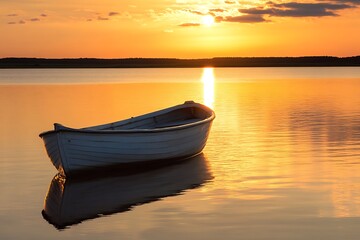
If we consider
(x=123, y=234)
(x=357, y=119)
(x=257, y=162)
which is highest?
(x=123, y=234)

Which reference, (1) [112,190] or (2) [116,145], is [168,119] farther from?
(1) [112,190]

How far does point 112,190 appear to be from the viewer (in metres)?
16.8

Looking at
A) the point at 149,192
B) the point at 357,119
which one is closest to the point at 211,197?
the point at 149,192

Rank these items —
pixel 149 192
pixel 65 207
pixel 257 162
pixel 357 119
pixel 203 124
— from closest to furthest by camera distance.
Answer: pixel 65 207 < pixel 149 192 < pixel 257 162 < pixel 203 124 < pixel 357 119

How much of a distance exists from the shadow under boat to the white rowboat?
0.36m

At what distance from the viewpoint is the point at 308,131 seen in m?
28.7

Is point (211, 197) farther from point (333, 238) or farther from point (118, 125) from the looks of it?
point (118, 125)

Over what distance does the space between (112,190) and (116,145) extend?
1.93 m

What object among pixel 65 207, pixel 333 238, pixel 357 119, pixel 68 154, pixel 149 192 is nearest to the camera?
pixel 333 238

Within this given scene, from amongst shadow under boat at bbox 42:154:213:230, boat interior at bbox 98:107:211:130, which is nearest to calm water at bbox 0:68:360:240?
shadow under boat at bbox 42:154:213:230

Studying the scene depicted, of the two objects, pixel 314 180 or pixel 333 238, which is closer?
pixel 333 238

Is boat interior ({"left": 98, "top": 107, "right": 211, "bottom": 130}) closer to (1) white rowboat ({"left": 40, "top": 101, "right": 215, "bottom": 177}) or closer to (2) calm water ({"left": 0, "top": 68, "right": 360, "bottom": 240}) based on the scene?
(1) white rowboat ({"left": 40, "top": 101, "right": 215, "bottom": 177})

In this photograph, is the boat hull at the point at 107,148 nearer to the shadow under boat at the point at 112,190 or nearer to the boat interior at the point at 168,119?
the shadow under boat at the point at 112,190

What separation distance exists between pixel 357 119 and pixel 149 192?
65.1ft
